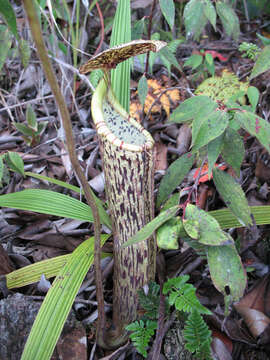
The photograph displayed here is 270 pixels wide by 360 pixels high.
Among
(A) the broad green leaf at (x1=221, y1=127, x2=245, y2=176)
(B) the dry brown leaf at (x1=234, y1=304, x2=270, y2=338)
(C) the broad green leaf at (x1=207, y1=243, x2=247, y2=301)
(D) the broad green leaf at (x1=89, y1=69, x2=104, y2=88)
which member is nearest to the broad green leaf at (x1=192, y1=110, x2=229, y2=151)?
(A) the broad green leaf at (x1=221, y1=127, x2=245, y2=176)

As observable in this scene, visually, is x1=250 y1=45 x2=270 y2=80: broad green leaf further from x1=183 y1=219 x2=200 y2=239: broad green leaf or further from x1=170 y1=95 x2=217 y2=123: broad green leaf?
x1=183 y1=219 x2=200 y2=239: broad green leaf

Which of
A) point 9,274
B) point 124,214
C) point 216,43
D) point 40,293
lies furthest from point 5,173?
point 216,43

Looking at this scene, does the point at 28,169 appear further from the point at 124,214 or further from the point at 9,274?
the point at 124,214

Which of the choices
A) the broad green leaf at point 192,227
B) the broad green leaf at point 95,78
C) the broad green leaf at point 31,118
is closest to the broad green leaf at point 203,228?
the broad green leaf at point 192,227

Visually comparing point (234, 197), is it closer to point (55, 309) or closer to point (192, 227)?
point (192, 227)

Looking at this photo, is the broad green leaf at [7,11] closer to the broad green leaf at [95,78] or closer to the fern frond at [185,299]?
the fern frond at [185,299]
